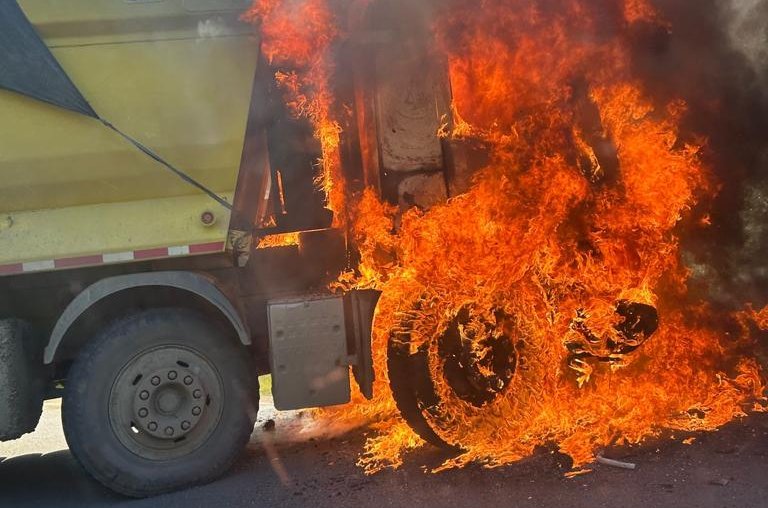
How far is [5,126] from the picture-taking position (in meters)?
4.75

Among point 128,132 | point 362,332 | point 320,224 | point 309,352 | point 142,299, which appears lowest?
point 309,352

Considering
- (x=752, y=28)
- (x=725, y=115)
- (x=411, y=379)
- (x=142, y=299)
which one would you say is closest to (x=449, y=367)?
(x=411, y=379)

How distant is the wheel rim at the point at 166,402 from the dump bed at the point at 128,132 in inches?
29.5

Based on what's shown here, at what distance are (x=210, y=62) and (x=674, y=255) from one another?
4327 mm

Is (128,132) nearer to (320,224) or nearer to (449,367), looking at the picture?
(320,224)

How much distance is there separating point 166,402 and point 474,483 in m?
2.17

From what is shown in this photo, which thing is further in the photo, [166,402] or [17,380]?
[166,402]

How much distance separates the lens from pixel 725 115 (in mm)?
6801

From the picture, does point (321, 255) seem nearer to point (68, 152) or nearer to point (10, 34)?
point (68, 152)

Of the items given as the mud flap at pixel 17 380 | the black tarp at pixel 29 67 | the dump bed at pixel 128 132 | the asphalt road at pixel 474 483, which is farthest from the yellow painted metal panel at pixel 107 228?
the asphalt road at pixel 474 483

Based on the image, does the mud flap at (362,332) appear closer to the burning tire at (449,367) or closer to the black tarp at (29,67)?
the burning tire at (449,367)

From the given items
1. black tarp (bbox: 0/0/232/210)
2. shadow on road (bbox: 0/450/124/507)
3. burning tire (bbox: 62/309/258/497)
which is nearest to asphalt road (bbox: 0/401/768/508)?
shadow on road (bbox: 0/450/124/507)

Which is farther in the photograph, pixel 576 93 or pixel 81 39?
pixel 576 93

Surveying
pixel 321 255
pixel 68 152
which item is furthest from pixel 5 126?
pixel 321 255
